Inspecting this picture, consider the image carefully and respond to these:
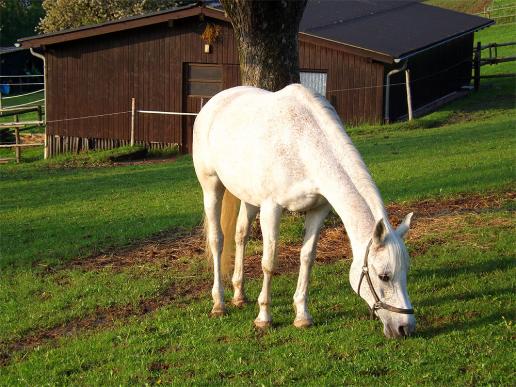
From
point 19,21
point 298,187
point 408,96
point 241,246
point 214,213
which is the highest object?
point 19,21

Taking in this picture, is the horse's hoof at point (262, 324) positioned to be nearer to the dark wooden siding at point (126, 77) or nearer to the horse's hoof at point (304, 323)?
the horse's hoof at point (304, 323)

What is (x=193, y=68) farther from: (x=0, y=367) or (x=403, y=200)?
(x=0, y=367)

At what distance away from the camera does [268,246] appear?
6.29m

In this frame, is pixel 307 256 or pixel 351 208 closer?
pixel 351 208

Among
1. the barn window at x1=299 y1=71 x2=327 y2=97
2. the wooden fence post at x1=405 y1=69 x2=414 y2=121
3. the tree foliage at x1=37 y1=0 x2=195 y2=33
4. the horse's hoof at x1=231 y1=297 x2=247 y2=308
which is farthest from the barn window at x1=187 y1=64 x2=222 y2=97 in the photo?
the horse's hoof at x1=231 y1=297 x2=247 y2=308

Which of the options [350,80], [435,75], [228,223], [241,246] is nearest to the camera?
[241,246]

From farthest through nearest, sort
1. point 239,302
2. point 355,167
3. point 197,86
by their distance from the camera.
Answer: point 197,86 → point 239,302 → point 355,167

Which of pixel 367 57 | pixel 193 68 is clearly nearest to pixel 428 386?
pixel 367 57

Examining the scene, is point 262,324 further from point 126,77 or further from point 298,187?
point 126,77

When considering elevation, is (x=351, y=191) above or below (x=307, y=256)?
above

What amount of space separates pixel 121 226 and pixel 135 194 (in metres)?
3.31

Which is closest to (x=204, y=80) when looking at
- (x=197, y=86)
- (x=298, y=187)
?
(x=197, y=86)

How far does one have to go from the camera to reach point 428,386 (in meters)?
4.98

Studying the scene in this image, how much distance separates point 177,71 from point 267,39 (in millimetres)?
15533
